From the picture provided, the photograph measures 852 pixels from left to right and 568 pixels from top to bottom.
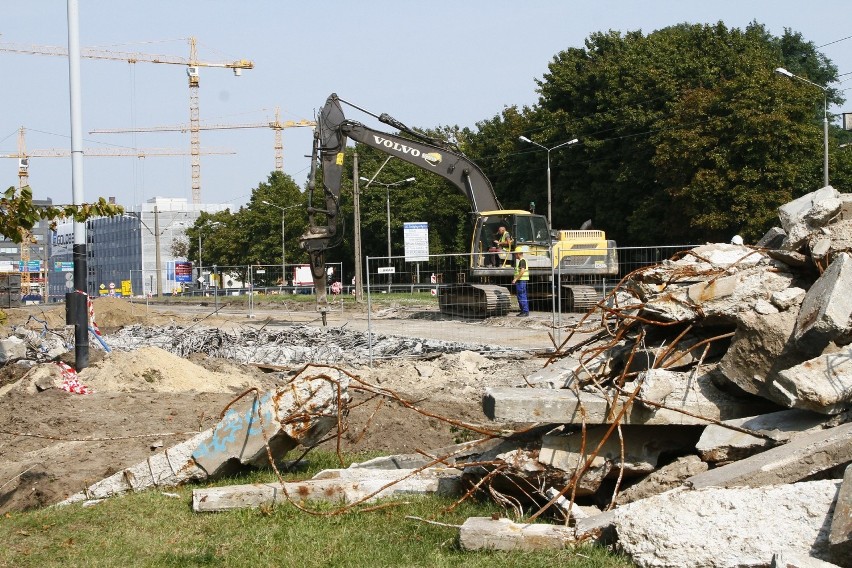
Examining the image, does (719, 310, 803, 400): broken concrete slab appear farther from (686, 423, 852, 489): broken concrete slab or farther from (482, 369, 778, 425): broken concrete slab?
(686, 423, 852, 489): broken concrete slab

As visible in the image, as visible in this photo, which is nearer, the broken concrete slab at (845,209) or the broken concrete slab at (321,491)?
the broken concrete slab at (321,491)

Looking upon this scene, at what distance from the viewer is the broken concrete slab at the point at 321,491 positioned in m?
6.75

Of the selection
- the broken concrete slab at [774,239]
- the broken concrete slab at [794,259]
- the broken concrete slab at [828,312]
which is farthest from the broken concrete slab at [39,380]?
the broken concrete slab at [828,312]

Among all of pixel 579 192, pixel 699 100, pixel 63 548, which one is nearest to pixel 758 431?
pixel 63 548

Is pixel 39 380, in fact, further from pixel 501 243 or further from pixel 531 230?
pixel 531 230

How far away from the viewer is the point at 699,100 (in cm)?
4122

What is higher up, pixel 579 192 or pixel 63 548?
pixel 579 192

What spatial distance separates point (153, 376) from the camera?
14.1 meters

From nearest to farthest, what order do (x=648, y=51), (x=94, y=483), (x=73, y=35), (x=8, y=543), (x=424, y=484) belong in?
(x=8, y=543) < (x=424, y=484) < (x=94, y=483) < (x=73, y=35) < (x=648, y=51)

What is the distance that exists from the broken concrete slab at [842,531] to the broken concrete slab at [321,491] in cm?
277

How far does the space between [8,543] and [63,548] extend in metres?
0.46

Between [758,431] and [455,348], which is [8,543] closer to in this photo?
[758,431]

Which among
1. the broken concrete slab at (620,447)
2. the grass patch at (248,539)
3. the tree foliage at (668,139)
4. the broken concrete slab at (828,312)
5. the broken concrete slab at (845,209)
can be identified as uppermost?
the tree foliage at (668,139)

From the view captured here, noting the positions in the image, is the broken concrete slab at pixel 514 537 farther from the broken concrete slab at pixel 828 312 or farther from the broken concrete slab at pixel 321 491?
the broken concrete slab at pixel 828 312
